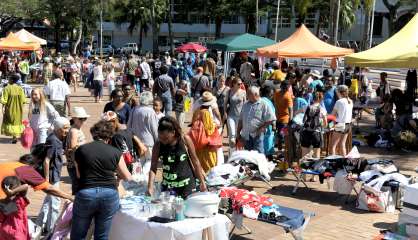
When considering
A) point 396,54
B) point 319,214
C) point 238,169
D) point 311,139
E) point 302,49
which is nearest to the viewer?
point 238,169

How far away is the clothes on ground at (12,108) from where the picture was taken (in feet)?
41.1

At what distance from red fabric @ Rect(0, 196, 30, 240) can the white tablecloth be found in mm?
864

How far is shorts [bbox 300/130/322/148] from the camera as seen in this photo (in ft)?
33.1

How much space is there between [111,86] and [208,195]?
16516mm

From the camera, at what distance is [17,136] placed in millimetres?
13312

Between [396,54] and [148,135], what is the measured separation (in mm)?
5722

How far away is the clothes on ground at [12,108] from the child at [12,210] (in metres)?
7.62

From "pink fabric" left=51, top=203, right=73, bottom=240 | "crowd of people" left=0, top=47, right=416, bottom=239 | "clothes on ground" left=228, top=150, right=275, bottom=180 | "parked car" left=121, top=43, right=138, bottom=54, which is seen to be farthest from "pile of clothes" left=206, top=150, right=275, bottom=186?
"parked car" left=121, top=43, right=138, bottom=54

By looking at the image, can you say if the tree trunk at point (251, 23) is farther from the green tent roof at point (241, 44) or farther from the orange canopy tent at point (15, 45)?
the green tent roof at point (241, 44)

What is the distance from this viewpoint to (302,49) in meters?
17.3

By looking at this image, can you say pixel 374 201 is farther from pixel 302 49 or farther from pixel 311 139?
pixel 302 49

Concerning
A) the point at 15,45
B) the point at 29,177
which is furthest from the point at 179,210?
the point at 15,45

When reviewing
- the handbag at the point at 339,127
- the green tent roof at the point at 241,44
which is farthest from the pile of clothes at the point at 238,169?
the green tent roof at the point at 241,44

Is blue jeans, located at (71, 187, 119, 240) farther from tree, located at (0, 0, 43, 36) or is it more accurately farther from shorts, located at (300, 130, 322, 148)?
tree, located at (0, 0, 43, 36)
